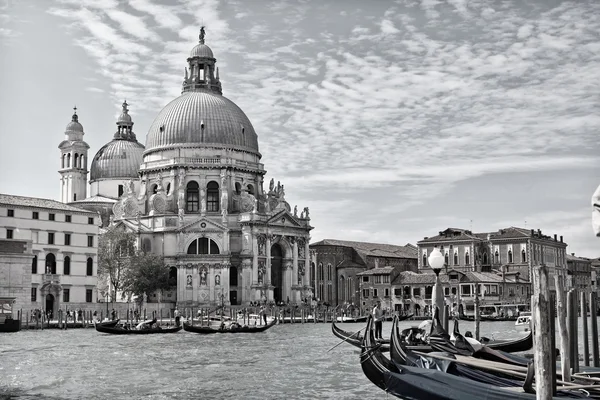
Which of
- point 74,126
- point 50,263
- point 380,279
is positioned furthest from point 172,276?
point 380,279

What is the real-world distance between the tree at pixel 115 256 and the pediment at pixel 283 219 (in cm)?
974

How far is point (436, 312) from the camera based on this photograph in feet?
52.9

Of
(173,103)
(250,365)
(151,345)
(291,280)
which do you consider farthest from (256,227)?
(250,365)

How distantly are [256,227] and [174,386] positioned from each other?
4284 cm

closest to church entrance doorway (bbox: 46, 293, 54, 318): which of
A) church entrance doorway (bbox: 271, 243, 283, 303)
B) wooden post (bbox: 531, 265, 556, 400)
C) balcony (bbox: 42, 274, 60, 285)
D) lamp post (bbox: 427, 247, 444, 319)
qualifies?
balcony (bbox: 42, 274, 60, 285)

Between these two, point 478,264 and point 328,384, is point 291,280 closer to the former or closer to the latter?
point 478,264

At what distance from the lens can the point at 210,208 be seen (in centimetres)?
6353

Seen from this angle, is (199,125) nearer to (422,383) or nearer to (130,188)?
(130,188)

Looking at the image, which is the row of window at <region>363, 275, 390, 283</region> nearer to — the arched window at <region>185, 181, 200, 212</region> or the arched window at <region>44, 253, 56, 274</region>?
the arched window at <region>185, 181, 200, 212</region>

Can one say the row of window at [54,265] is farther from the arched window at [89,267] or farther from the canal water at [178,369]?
the canal water at [178,369]

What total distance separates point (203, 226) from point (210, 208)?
381cm

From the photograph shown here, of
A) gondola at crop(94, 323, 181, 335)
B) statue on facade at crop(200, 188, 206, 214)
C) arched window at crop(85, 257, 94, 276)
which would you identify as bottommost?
gondola at crop(94, 323, 181, 335)

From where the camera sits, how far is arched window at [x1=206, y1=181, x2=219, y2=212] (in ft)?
208

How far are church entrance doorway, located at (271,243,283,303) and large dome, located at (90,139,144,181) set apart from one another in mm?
14666
